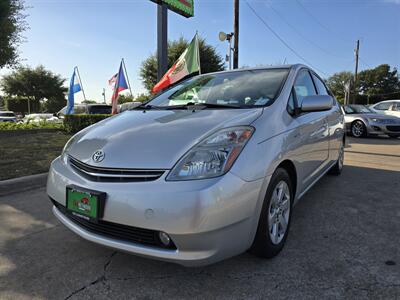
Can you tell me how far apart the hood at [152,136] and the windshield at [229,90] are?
1.14ft

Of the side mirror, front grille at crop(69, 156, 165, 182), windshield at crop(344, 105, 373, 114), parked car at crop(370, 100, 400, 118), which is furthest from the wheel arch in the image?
parked car at crop(370, 100, 400, 118)

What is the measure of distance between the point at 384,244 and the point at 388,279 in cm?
58

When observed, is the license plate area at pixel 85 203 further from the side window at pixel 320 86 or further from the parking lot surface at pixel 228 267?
the side window at pixel 320 86

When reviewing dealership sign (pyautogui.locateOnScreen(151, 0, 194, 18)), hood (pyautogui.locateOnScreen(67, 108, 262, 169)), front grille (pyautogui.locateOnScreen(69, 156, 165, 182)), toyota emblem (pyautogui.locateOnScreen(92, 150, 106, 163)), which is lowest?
front grille (pyautogui.locateOnScreen(69, 156, 165, 182))

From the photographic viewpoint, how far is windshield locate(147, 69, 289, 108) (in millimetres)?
2842

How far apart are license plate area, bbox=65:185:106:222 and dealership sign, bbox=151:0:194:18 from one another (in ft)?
20.2

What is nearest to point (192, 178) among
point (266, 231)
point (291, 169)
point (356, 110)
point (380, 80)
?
point (266, 231)

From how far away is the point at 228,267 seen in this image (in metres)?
2.30

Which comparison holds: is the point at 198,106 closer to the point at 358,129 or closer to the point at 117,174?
the point at 117,174

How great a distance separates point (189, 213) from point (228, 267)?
0.75 metres

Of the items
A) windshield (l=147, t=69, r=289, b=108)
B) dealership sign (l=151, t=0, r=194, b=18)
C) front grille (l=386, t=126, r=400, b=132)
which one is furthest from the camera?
front grille (l=386, t=126, r=400, b=132)

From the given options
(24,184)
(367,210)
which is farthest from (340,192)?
(24,184)

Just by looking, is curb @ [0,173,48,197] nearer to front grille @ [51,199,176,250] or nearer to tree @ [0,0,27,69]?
front grille @ [51,199,176,250]

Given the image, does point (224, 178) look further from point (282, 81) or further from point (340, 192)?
point (340, 192)
